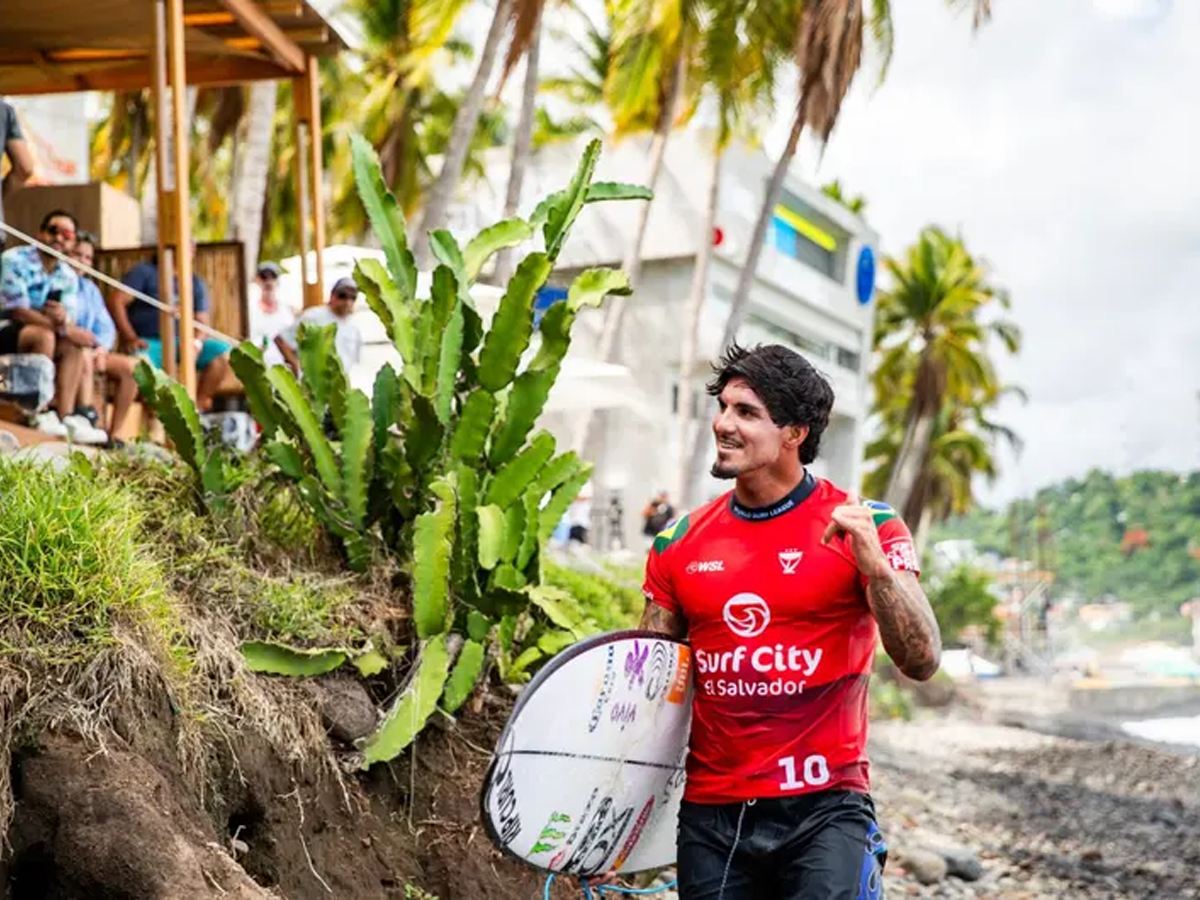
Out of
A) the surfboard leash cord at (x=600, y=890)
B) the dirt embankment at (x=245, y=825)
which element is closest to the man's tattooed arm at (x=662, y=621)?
the surfboard leash cord at (x=600, y=890)

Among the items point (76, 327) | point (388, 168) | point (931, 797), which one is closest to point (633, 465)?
point (388, 168)

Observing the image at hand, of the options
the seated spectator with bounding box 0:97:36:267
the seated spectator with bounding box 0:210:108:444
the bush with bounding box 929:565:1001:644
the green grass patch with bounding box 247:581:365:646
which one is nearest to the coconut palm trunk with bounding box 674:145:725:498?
the seated spectator with bounding box 0:97:36:267

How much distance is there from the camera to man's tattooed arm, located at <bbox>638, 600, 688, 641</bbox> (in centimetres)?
436

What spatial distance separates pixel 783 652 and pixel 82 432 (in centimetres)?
492

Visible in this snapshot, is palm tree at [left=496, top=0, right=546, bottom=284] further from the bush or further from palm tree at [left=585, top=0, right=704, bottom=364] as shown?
the bush

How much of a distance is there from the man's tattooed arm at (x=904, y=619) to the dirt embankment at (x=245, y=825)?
178cm

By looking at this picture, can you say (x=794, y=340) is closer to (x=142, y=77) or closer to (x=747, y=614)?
(x=142, y=77)

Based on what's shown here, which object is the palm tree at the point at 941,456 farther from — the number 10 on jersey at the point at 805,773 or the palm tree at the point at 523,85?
the number 10 on jersey at the point at 805,773

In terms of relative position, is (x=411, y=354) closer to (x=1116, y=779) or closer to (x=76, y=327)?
(x=76, y=327)

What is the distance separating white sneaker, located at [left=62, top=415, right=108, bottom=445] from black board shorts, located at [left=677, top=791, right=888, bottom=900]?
4739 millimetres

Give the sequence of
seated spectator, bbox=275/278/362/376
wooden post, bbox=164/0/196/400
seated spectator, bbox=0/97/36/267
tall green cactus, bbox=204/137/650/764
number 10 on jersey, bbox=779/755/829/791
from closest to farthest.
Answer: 1. number 10 on jersey, bbox=779/755/829/791
2. tall green cactus, bbox=204/137/650/764
3. seated spectator, bbox=0/97/36/267
4. wooden post, bbox=164/0/196/400
5. seated spectator, bbox=275/278/362/376

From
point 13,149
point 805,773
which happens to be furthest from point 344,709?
point 13,149

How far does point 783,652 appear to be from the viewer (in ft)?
13.3

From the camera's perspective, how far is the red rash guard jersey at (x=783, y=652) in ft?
13.2
